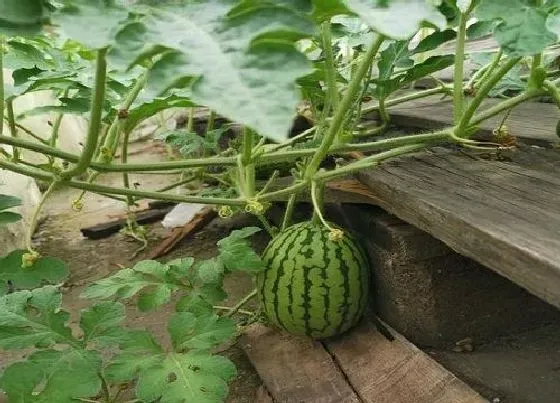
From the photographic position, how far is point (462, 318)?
57.2 inches

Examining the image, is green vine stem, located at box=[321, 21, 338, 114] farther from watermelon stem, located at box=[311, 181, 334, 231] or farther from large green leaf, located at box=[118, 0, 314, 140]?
large green leaf, located at box=[118, 0, 314, 140]

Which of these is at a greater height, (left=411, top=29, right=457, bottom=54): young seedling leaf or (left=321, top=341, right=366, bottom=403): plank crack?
(left=411, top=29, right=457, bottom=54): young seedling leaf

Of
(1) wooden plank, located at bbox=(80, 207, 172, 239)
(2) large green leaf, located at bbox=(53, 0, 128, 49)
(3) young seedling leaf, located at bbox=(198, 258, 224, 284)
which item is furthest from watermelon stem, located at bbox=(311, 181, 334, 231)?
(1) wooden plank, located at bbox=(80, 207, 172, 239)

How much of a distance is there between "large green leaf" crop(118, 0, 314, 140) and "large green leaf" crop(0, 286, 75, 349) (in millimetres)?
736

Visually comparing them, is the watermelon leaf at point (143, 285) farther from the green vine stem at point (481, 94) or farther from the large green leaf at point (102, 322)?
the green vine stem at point (481, 94)

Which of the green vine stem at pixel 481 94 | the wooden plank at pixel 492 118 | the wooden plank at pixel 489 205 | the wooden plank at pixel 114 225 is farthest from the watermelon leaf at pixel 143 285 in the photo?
the wooden plank at pixel 114 225

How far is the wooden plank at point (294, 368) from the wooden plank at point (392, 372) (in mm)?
29

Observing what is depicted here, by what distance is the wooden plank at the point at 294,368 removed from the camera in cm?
129

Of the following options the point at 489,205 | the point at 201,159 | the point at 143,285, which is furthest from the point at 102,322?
the point at 489,205

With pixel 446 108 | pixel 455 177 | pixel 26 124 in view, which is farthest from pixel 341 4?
pixel 26 124

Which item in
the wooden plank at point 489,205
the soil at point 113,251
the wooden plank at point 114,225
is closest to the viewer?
the wooden plank at point 489,205

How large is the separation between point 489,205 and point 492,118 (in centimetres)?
60

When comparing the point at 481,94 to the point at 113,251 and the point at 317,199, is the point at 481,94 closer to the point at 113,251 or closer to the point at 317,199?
the point at 317,199

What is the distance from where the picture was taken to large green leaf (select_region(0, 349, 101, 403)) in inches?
42.5
